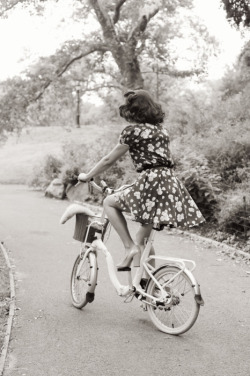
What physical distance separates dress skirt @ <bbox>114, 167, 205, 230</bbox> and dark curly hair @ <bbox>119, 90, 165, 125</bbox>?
46 centimetres

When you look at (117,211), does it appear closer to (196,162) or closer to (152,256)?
(152,256)

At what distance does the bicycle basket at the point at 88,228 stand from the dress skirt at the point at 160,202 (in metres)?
0.84

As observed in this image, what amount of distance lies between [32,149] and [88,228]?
112 ft

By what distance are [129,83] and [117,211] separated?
56.2ft

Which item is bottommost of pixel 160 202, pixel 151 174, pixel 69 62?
pixel 160 202

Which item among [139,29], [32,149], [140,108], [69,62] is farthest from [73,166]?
[32,149]

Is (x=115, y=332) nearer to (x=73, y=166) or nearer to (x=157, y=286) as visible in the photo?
(x=157, y=286)

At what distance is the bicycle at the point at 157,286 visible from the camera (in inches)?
185

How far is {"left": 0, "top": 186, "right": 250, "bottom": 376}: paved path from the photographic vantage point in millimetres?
4254

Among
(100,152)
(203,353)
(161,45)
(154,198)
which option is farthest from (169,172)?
(161,45)

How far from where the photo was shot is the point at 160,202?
480cm

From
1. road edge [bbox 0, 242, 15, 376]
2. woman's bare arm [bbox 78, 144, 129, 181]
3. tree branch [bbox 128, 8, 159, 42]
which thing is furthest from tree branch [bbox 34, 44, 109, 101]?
woman's bare arm [bbox 78, 144, 129, 181]

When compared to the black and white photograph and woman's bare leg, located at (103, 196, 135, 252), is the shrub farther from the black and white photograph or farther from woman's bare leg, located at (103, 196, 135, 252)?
woman's bare leg, located at (103, 196, 135, 252)

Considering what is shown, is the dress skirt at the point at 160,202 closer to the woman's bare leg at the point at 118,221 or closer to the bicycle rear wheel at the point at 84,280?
the woman's bare leg at the point at 118,221
